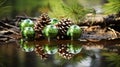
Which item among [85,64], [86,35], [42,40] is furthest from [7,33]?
[85,64]

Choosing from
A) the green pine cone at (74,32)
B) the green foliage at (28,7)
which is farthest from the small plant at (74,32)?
the green foliage at (28,7)

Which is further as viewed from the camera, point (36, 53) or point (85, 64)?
point (36, 53)

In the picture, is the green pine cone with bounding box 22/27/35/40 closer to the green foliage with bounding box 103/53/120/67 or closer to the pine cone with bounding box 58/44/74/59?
the pine cone with bounding box 58/44/74/59

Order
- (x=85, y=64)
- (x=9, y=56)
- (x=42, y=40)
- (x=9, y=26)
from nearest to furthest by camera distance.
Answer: (x=85, y=64) < (x=9, y=56) < (x=42, y=40) < (x=9, y=26)

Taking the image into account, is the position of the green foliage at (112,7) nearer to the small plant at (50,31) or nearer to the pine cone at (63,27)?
the pine cone at (63,27)

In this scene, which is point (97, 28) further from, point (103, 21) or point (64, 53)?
point (64, 53)

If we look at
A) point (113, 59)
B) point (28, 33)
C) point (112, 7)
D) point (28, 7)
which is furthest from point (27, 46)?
point (28, 7)

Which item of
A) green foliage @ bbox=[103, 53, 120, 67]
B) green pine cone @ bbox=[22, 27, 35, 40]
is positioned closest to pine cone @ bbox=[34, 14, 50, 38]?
green pine cone @ bbox=[22, 27, 35, 40]
